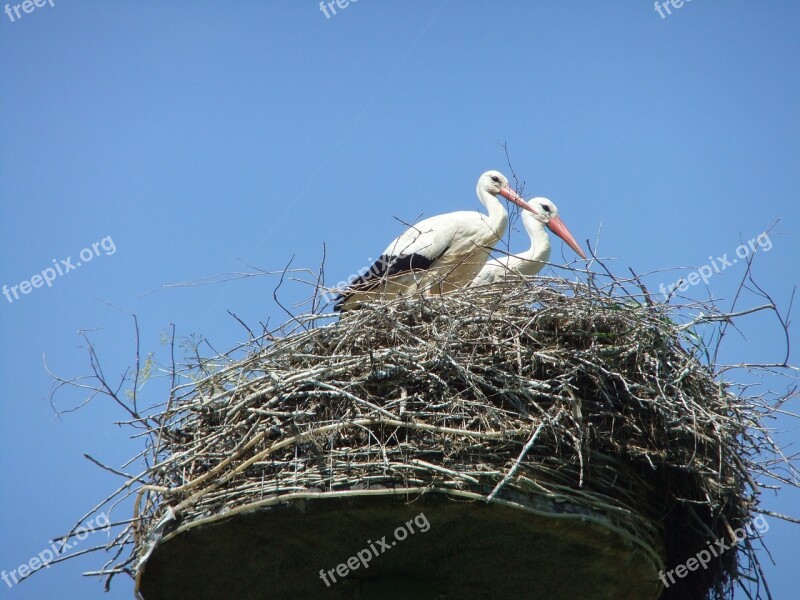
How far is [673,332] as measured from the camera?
19.6ft

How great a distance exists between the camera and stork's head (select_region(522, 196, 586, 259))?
9.24m

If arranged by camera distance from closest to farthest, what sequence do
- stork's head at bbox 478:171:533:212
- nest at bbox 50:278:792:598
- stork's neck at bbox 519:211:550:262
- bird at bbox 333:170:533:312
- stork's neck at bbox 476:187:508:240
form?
nest at bbox 50:278:792:598 < bird at bbox 333:170:533:312 < stork's neck at bbox 519:211:550:262 < stork's neck at bbox 476:187:508:240 < stork's head at bbox 478:171:533:212

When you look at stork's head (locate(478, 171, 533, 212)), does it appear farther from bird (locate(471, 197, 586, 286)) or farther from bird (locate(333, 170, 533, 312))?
bird (locate(333, 170, 533, 312))

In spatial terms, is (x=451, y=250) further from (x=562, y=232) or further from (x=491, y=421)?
(x=491, y=421)

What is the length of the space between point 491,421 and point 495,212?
4218 mm

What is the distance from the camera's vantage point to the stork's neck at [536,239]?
8.76 m

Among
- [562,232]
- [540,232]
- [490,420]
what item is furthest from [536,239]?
[490,420]

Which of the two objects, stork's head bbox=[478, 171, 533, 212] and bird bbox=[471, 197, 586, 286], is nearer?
bird bbox=[471, 197, 586, 286]

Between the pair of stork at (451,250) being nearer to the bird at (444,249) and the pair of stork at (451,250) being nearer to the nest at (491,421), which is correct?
the bird at (444,249)

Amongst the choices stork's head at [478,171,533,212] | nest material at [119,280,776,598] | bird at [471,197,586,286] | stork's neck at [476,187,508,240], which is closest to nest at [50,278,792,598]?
nest material at [119,280,776,598]

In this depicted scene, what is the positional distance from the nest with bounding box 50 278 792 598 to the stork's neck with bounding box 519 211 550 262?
243 centimetres

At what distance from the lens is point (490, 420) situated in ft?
17.5

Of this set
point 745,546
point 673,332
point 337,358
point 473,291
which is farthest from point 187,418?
point 745,546

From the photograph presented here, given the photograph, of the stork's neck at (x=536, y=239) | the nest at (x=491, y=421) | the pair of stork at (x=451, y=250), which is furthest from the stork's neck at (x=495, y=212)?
the nest at (x=491, y=421)
